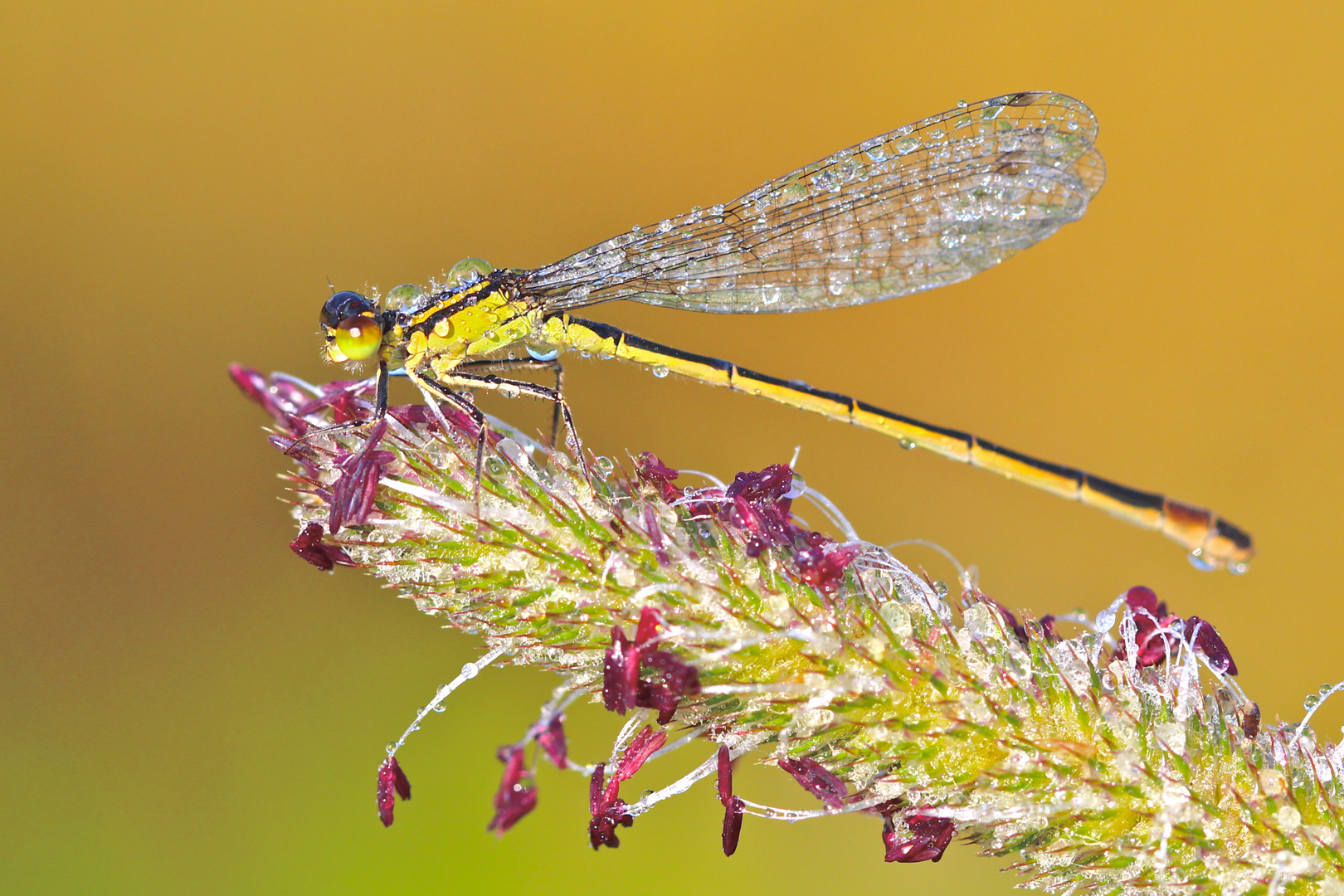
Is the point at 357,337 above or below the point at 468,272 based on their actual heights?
below

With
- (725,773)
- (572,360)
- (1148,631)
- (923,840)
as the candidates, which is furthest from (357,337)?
(572,360)

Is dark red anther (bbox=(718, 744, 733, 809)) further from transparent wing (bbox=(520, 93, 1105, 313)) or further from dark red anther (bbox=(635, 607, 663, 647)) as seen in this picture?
transparent wing (bbox=(520, 93, 1105, 313))

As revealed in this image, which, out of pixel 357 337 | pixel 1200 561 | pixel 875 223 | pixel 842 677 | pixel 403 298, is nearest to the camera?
pixel 842 677

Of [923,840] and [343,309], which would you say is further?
[343,309]

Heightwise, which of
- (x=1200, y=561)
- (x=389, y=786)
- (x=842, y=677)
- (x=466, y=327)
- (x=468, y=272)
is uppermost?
(x=468, y=272)

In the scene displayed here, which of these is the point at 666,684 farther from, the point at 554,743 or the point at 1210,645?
the point at 1210,645

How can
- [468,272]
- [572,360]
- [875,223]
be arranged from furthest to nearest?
[572,360], [875,223], [468,272]

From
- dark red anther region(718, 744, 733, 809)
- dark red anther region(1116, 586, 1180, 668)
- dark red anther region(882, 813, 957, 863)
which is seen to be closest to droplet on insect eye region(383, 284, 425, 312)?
dark red anther region(718, 744, 733, 809)
